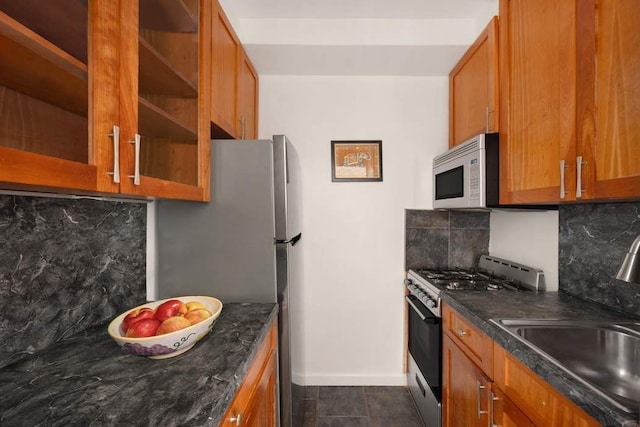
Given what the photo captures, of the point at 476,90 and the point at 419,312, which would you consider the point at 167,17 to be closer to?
the point at 476,90

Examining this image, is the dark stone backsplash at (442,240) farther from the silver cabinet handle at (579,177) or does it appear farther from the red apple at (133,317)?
the red apple at (133,317)

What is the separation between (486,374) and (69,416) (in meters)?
1.40

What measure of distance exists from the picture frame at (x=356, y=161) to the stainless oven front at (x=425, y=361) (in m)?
1.00

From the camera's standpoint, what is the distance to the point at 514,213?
199cm

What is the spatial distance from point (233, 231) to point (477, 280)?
64.2 inches

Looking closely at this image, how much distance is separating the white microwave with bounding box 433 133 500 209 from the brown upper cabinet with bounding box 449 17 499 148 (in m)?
0.12

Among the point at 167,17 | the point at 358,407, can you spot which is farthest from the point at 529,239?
the point at 167,17

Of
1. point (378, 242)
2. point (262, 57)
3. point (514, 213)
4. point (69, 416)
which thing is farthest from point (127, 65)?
point (514, 213)

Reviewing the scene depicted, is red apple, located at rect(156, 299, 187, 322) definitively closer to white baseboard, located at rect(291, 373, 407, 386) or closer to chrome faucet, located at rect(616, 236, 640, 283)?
chrome faucet, located at rect(616, 236, 640, 283)

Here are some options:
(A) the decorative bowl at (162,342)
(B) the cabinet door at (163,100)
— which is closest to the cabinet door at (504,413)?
(A) the decorative bowl at (162,342)

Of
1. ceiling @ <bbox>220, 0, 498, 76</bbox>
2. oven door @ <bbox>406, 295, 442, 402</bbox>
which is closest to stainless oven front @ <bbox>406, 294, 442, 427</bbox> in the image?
oven door @ <bbox>406, 295, 442, 402</bbox>

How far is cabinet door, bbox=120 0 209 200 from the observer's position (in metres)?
0.88

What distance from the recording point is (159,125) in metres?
1.10

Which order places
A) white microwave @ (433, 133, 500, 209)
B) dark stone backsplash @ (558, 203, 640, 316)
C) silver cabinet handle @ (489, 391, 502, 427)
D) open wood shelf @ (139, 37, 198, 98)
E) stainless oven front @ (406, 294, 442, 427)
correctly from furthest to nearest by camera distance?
stainless oven front @ (406, 294, 442, 427) < white microwave @ (433, 133, 500, 209) < dark stone backsplash @ (558, 203, 640, 316) < silver cabinet handle @ (489, 391, 502, 427) < open wood shelf @ (139, 37, 198, 98)
